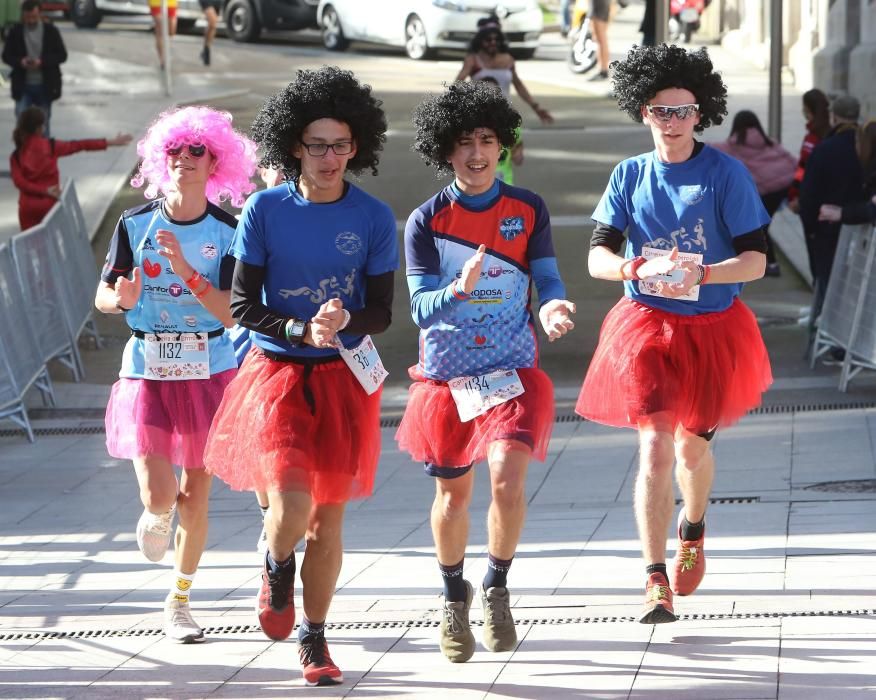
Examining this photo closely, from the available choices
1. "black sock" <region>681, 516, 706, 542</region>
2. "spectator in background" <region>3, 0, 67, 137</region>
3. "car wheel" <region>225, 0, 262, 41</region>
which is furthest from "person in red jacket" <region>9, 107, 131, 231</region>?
"car wheel" <region>225, 0, 262, 41</region>

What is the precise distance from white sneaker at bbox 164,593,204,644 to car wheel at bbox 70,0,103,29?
2903cm

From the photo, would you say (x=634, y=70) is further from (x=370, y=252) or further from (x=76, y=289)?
(x=76, y=289)

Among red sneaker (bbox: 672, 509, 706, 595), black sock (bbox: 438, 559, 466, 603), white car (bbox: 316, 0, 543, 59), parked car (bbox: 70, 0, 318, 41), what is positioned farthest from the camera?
parked car (bbox: 70, 0, 318, 41)

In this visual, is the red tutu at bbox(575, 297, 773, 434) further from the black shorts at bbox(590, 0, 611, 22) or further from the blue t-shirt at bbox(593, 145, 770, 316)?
the black shorts at bbox(590, 0, 611, 22)

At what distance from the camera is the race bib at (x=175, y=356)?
6.57m

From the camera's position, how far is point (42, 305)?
12.5 metres


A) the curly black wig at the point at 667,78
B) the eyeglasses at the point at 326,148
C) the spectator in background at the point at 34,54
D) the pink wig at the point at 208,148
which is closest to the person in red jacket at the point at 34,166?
the spectator in background at the point at 34,54

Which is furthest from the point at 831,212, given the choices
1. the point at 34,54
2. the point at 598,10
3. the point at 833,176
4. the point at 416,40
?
the point at 416,40

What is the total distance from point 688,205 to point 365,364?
1.38 m

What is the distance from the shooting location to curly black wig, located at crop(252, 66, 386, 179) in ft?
19.5

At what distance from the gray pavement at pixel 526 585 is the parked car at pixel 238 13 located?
2095 cm

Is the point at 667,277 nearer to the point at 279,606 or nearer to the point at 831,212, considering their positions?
the point at 279,606

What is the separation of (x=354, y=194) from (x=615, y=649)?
5.92ft

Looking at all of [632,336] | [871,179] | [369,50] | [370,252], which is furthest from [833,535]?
[369,50]
